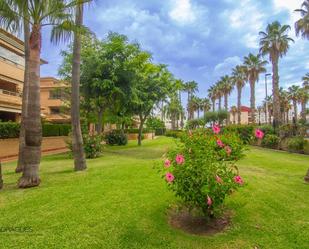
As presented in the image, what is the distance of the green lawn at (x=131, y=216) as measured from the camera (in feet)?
13.5

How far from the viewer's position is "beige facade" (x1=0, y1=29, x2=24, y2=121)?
22516 millimetres

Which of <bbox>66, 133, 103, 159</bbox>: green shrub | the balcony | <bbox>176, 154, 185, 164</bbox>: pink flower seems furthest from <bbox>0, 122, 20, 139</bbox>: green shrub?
<bbox>176, 154, 185, 164</bbox>: pink flower

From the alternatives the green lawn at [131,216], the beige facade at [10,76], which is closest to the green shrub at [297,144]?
the green lawn at [131,216]

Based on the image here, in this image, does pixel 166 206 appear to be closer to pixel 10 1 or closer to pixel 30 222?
pixel 30 222

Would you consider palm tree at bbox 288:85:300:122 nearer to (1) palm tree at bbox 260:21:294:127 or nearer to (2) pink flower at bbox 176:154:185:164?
(1) palm tree at bbox 260:21:294:127

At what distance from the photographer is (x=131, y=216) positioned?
200 inches

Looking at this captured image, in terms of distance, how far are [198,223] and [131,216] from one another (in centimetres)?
135

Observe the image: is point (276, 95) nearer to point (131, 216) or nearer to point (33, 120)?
point (33, 120)

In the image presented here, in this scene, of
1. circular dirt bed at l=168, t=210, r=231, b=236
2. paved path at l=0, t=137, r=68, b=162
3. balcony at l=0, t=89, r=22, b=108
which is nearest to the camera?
circular dirt bed at l=168, t=210, r=231, b=236

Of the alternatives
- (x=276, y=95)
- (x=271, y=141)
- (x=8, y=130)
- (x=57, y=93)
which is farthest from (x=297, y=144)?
(x=57, y=93)

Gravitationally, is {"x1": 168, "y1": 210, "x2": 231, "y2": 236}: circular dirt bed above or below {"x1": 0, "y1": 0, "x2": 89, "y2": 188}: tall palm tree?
below

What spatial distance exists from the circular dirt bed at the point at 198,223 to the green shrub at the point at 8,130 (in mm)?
14993

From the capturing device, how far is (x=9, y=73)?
938 inches

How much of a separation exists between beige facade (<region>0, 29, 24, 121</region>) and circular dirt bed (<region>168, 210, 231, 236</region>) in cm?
2149
